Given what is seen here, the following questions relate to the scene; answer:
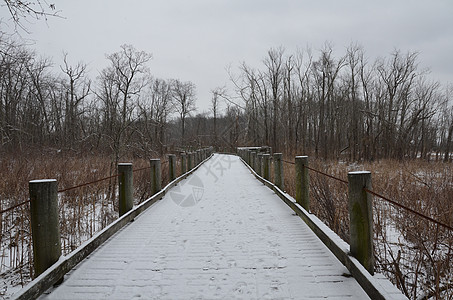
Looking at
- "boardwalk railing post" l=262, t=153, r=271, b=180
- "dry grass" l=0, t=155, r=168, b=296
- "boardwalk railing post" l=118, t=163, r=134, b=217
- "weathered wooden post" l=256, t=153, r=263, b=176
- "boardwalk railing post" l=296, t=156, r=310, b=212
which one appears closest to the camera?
"boardwalk railing post" l=118, t=163, r=134, b=217

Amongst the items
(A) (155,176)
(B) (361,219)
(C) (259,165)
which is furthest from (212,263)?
(C) (259,165)

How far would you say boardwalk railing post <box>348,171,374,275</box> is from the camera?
9.68 ft

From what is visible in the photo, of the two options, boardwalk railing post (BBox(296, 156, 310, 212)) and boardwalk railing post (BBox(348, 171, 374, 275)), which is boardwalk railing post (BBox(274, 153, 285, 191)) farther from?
boardwalk railing post (BBox(348, 171, 374, 275))

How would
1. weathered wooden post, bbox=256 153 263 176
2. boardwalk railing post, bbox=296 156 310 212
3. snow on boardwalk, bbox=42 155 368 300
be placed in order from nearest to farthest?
1. snow on boardwalk, bbox=42 155 368 300
2. boardwalk railing post, bbox=296 156 310 212
3. weathered wooden post, bbox=256 153 263 176

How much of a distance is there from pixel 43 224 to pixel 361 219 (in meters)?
3.23

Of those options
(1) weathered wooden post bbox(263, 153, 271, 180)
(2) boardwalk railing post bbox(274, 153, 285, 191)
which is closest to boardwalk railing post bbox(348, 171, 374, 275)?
(2) boardwalk railing post bbox(274, 153, 285, 191)

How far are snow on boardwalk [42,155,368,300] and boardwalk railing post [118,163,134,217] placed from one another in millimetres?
386

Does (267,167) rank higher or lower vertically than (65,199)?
higher

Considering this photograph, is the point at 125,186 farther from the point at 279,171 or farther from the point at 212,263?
the point at 279,171

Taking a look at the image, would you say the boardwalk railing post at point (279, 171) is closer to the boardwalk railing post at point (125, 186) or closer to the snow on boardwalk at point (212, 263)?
the snow on boardwalk at point (212, 263)

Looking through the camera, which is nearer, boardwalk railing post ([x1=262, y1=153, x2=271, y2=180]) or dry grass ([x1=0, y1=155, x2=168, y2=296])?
dry grass ([x1=0, y1=155, x2=168, y2=296])

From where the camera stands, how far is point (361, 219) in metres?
3.03

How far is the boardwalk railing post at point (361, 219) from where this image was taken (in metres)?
2.95

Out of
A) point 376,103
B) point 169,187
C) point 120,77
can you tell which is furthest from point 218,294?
point 376,103
